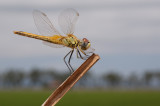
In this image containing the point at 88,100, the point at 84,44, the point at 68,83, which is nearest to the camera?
the point at 68,83

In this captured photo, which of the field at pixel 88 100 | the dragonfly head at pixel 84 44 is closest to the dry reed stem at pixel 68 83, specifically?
the dragonfly head at pixel 84 44

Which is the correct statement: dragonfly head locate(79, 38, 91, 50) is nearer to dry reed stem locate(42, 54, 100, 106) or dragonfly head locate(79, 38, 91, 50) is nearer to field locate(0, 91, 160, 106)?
dry reed stem locate(42, 54, 100, 106)

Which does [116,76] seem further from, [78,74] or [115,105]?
[78,74]

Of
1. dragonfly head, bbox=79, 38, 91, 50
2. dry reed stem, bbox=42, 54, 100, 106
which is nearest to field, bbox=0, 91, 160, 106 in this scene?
dragonfly head, bbox=79, 38, 91, 50

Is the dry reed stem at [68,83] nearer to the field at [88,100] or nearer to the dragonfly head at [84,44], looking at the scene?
the dragonfly head at [84,44]

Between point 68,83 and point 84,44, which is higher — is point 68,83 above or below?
below

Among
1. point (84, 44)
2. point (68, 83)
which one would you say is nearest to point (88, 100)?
point (84, 44)

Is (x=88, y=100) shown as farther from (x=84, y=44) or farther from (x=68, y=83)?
(x=68, y=83)

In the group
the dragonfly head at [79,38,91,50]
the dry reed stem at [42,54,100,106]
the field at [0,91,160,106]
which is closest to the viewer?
the dry reed stem at [42,54,100,106]
